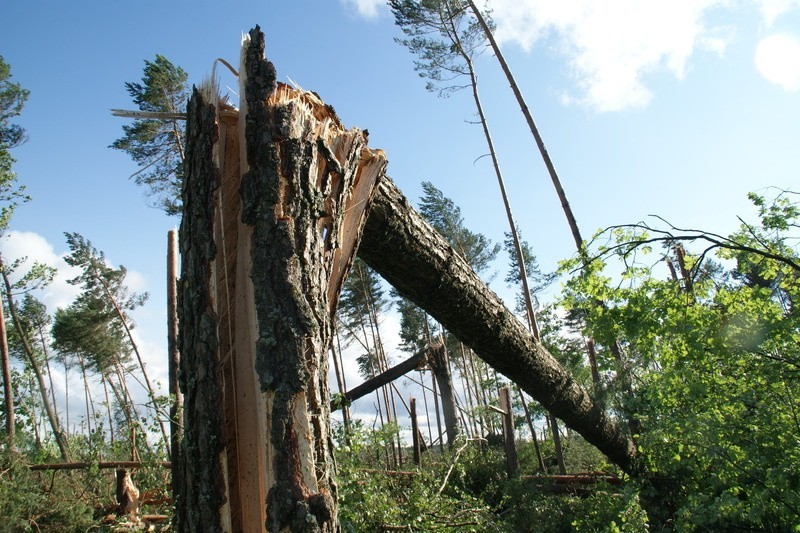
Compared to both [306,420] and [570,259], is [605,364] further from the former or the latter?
[306,420]

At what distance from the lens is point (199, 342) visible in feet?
7.39

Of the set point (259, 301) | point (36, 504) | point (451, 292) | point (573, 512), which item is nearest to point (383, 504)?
point (451, 292)

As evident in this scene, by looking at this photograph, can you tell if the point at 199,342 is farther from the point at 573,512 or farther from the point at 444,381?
the point at 573,512

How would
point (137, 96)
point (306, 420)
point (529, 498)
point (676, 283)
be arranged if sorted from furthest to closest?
point (137, 96), point (529, 498), point (676, 283), point (306, 420)

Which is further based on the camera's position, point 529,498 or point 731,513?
point 529,498

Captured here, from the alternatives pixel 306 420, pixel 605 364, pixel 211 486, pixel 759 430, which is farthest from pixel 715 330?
pixel 211 486

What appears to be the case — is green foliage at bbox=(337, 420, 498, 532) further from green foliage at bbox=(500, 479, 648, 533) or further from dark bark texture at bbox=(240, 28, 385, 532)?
dark bark texture at bbox=(240, 28, 385, 532)

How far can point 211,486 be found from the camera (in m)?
2.05

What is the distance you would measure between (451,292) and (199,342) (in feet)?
5.96

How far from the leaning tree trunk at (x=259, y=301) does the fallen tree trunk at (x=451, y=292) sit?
383 mm

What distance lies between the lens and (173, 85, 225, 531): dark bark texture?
2.08 m

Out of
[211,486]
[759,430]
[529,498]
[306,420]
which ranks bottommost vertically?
[529,498]

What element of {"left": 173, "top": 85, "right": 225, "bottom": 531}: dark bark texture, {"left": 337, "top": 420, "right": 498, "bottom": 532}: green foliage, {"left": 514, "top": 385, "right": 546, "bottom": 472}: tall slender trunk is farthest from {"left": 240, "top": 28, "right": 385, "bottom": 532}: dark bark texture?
{"left": 514, "top": 385, "right": 546, "bottom": 472}: tall slender trunk

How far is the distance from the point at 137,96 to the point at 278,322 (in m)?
14.8
